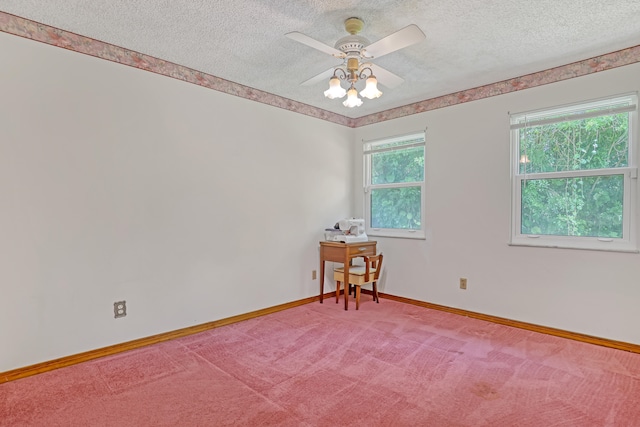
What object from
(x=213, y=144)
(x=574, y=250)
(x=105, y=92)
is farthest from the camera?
(x=213, y=144)

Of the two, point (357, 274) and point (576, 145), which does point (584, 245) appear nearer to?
point (576, 145)

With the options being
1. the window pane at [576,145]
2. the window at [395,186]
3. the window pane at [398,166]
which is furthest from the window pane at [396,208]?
the window pane at [576,145]

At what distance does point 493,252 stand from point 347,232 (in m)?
1.53

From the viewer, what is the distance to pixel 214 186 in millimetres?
3236

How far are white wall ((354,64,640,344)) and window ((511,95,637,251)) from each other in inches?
3.7

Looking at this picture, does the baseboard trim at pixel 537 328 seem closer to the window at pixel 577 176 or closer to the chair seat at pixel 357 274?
the chair seat at pixel 357 274

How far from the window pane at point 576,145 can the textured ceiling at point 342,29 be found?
0.54 meters

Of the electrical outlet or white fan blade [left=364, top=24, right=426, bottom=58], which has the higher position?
white fan blade [left=364, top=24, right=426, bottom=58]

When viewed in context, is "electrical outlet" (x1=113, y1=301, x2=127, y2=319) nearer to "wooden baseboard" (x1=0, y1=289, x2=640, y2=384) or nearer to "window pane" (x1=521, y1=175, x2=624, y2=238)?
"wooden baseboard" (x1=0, y1=289, x2=640, y2=384)

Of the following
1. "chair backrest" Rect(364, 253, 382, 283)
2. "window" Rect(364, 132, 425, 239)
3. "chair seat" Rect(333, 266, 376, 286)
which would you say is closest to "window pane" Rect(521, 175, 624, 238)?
"window" Rect(364, 132, 425, 239)

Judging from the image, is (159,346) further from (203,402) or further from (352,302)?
(352,302)

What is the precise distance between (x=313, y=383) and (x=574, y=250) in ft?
8.04

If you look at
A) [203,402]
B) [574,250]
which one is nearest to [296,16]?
[203,402]

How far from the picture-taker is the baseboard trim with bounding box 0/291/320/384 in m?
2.26
